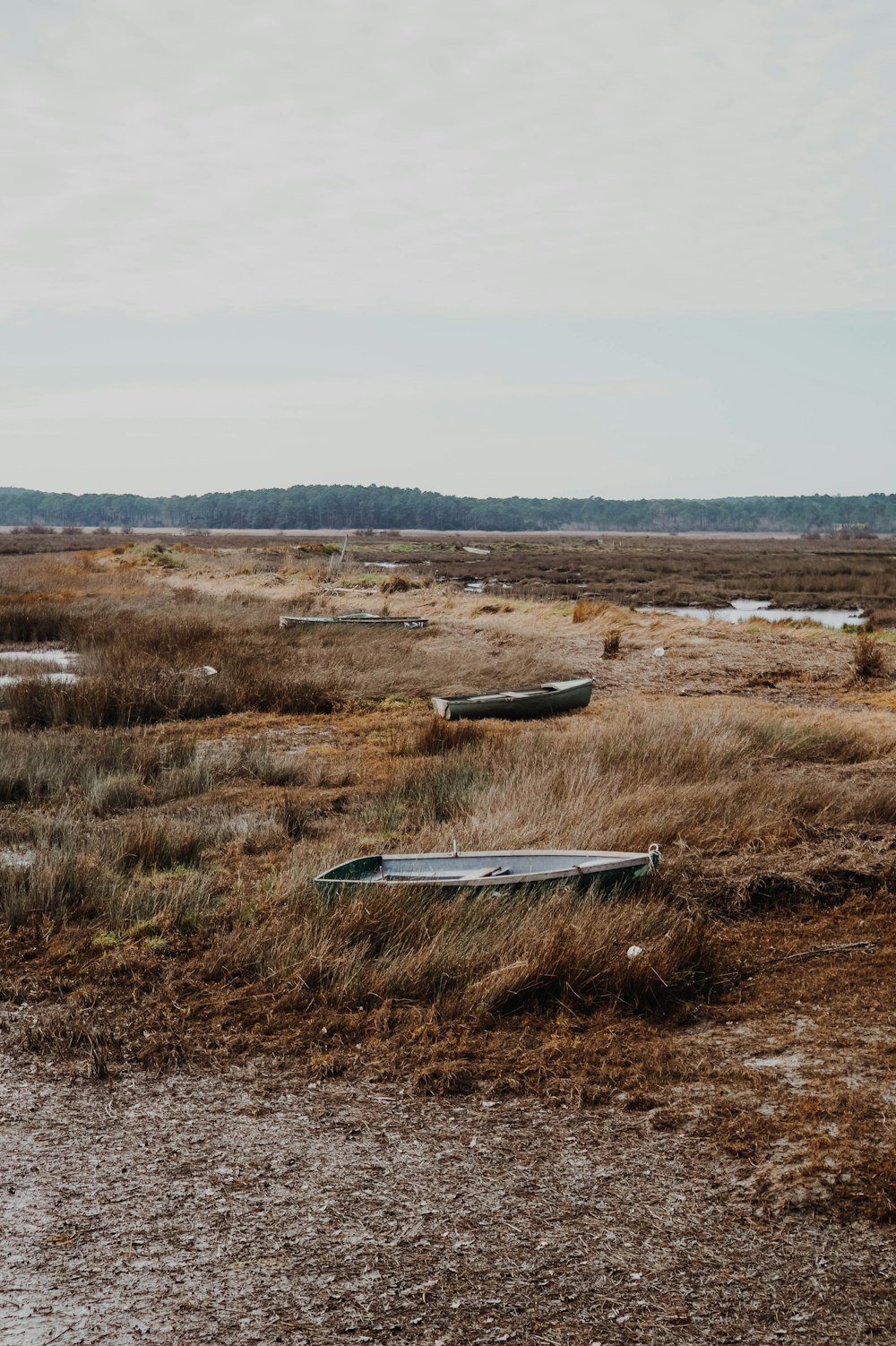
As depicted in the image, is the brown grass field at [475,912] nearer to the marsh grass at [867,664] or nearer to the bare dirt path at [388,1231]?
the bare dirt path at [388,1231]

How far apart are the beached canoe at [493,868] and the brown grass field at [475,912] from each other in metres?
0.16

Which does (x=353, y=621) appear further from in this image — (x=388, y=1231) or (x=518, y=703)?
(x=388, y=1231)

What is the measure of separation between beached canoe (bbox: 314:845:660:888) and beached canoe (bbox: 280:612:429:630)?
16.1 m

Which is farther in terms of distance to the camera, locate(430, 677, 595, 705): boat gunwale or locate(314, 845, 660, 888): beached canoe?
locate(430, 677, 595, 705): boat gunwale

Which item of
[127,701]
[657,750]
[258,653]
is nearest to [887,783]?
[657,750]

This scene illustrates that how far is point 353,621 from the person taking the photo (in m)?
25.7

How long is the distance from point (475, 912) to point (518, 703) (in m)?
9.11

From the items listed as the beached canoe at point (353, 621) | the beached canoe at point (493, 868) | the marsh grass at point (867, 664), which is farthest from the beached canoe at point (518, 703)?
the beached canoe at point (353, 621)

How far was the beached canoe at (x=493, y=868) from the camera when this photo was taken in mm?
7832

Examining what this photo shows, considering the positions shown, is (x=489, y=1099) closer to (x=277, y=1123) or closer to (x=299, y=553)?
(x=277, y=1123)

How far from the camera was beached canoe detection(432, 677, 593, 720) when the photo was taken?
53.6ft

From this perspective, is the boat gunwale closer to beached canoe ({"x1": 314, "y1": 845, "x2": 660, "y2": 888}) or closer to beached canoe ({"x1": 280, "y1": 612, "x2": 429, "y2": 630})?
beached canoe ({"x1": 314, "y1": 845, "x2": 660, "y2": 888})

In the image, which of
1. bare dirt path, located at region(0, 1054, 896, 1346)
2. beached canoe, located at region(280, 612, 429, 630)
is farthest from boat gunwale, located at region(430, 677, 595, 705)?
bare dirt path, located at region(0, 1054, 896, 1346)

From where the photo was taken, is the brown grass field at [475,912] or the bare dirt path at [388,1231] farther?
the brown grass field at [475,912]
